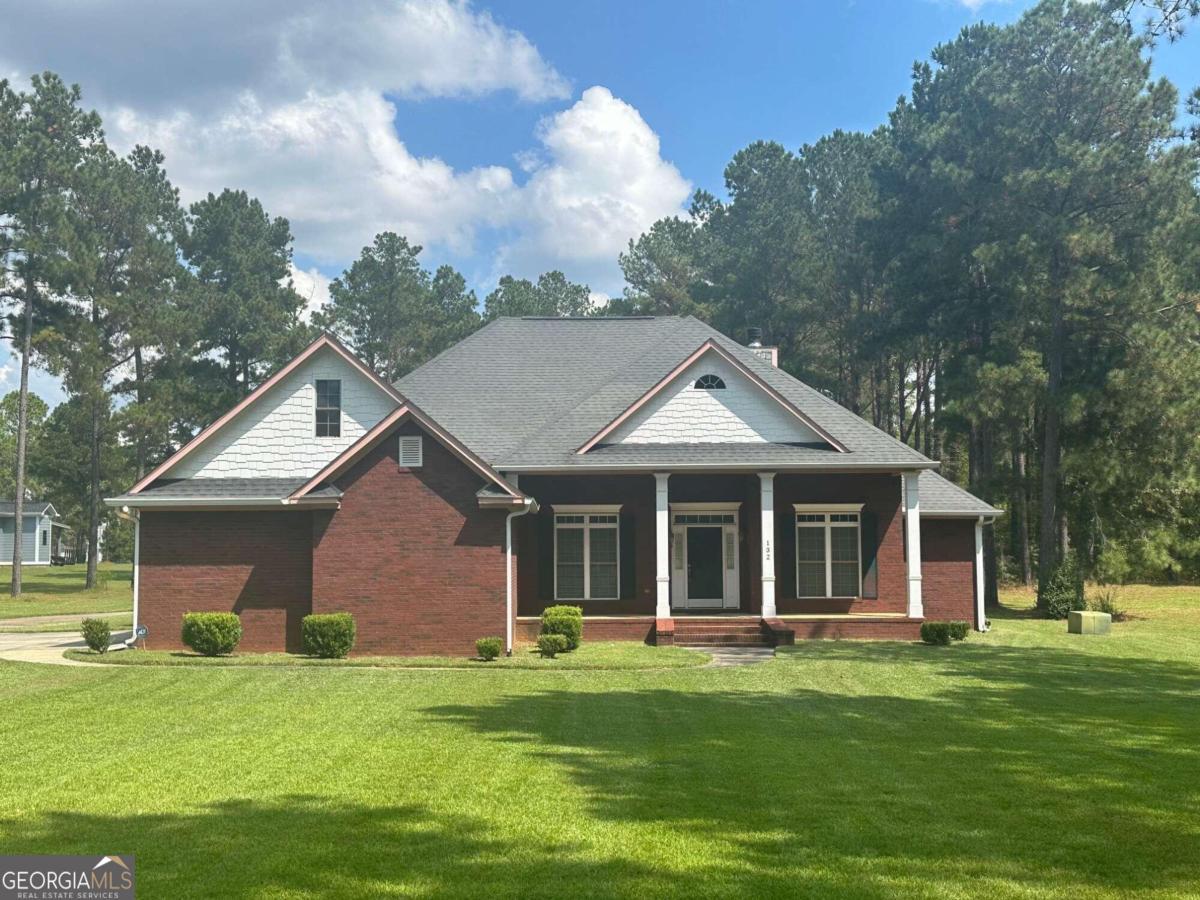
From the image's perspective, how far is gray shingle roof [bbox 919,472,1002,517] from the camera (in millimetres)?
25656

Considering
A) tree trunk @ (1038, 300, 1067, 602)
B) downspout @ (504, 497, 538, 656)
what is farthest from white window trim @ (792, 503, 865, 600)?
tree trunk @ (1038, 300, 1067, 602)

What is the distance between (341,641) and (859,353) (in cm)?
3091

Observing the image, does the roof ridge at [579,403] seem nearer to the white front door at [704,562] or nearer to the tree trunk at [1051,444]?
the white front door at [704,562]

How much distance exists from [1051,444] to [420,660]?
2418 centimetres

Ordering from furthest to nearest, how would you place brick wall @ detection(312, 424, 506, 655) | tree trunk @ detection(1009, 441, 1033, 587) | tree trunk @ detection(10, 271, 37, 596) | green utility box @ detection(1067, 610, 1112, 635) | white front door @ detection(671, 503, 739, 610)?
tree trunk @ detection(10, 271, 37, 596) → tree trunk @ detection(1009, 441, 1033, 587) → green utility box @ detection(1067, 610, 1112, 635) → white front door @ detection(671, 503, 739, 610) → brick wall @ detection(312, 424, 506, 655)

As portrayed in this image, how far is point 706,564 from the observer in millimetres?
25531

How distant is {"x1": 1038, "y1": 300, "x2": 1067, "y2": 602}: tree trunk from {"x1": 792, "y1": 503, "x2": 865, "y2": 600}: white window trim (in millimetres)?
12218

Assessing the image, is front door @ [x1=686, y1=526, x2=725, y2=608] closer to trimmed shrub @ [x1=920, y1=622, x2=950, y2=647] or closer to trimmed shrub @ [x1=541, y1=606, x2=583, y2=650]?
trimmed shrub @ [x1=920, y1=622, x2=950, y2=647]

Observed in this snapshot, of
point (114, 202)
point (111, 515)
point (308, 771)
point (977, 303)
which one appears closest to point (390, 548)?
point (308, 771)

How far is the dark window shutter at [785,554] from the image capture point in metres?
24.8

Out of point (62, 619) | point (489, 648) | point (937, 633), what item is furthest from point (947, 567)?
point (62, 619)

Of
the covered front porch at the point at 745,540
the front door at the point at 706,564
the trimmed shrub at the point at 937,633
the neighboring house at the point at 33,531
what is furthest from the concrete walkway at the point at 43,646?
the neighboring house at the point at 33,531

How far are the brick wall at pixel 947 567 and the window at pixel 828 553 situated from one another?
2.67 meters

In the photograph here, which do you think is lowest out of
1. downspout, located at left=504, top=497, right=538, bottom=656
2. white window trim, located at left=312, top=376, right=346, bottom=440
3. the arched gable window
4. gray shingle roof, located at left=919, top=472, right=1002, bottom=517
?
downspout, located at left=504, top=497, right=538, bottom=656
